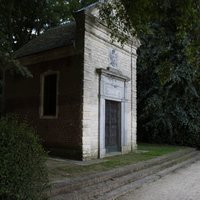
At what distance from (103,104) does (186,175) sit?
4.52 m

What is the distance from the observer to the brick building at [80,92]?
1434cm

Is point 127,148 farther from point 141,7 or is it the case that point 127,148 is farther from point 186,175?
point 141,7

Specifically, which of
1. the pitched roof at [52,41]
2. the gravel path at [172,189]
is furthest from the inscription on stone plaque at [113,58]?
the gravel path at [172,189]

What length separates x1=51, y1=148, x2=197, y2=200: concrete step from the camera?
8.62 m

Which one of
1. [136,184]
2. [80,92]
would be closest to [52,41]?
[80,92]

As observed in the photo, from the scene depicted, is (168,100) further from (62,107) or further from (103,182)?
(103,182)

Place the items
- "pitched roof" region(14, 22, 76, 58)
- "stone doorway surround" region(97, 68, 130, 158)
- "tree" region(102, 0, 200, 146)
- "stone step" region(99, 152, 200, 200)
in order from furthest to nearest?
"tree" region(102, 0, 200, 146) < "pitched roof" region(14, 22, 76, 58) < "stone doorway surround" region(97, 68, 130, 158) < "stone step" region(99, 152, 200, 200)

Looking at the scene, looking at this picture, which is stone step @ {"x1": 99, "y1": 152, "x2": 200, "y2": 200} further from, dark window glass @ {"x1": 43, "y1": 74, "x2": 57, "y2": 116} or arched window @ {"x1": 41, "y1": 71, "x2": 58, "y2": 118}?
dark window glass @ {"x1": 43, "y1": 74, "x2": 57, "y2": 116}

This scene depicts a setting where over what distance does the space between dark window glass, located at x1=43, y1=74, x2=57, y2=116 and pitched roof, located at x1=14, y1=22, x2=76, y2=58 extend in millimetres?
1341

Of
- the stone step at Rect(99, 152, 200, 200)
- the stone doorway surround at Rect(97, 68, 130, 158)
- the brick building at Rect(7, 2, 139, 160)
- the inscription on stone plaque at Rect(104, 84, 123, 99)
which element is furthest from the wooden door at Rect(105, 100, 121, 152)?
Answer: the stone step at Rect(99, 152, 200, 200)

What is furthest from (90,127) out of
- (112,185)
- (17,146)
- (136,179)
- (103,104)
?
(17,146)

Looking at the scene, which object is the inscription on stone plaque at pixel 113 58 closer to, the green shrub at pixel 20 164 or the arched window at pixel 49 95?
the arched window at pixel 49 95

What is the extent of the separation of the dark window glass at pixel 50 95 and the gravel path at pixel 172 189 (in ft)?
18.8

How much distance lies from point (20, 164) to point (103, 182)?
15.8 ft
